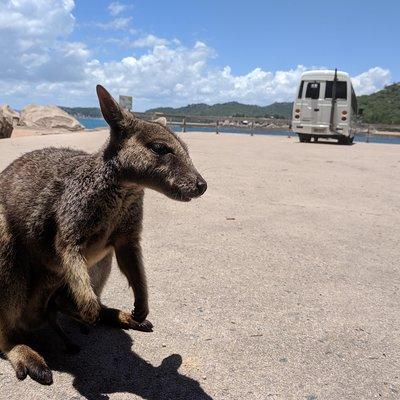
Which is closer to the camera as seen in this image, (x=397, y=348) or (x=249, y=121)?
(x=397, y=348)

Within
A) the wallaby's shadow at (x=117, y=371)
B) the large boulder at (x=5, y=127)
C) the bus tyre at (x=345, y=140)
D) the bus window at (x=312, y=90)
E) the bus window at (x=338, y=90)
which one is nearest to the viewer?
the wallaby's shadow at (x=117, y=371)

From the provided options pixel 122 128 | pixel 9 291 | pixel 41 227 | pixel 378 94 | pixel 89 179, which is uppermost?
pixel 378 94

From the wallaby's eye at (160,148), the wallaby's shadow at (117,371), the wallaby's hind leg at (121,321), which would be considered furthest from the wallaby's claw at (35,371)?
the wallaby's eye at (160,148)

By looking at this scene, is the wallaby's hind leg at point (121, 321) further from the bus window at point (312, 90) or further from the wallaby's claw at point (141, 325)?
the bus window at point (312, 90)

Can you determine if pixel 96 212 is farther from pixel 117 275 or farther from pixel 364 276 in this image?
pixel 364 276

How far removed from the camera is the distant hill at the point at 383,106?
6365 cm

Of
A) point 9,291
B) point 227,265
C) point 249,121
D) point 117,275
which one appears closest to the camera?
point 9,291

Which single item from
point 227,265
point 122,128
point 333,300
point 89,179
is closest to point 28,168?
point 89,179

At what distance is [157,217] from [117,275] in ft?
7.33

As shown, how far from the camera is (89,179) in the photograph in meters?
3.29

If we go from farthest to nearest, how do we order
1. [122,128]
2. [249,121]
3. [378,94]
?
1. [378,94]
2. [249,121]
3. [122,128]

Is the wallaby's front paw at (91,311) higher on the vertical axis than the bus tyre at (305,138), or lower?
lower

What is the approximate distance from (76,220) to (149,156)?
63cm

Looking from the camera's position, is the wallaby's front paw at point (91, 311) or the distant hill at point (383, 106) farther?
the distant hill at point (383, 106)
